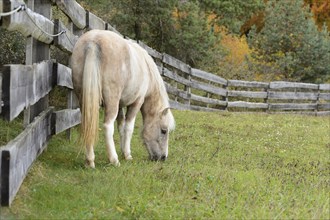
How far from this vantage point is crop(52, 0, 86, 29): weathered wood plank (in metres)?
6.13

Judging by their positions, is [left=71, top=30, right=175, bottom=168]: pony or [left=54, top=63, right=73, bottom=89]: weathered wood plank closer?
[left=71, top=30, right=175, bottom=168]: pony

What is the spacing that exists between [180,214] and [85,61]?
2068mm

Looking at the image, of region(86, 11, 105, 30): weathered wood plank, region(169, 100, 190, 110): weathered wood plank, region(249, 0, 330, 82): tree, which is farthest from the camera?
region(249, 0, 330, 82): tree

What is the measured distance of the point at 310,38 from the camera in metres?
25.3

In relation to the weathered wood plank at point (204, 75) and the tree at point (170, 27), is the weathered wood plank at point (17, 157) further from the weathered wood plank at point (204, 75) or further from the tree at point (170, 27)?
the tree at point (170, 27)

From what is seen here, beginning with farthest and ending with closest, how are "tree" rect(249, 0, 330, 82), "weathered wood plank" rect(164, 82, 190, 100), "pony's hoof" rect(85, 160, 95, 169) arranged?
"tree" rect(249, 0, 330, 82) → "weathered wood plank" rect(164, 82, 190, 100) → "pony's hoof" rect(85, 160, 95, 169)

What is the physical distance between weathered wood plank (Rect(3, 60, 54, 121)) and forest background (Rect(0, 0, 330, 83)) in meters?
12.3

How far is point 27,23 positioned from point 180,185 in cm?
204

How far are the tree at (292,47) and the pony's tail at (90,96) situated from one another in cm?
2034

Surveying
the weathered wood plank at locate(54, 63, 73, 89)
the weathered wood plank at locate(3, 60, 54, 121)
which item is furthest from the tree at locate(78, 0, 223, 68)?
the weathered wood plank at locate(3, 60, 54, 121)

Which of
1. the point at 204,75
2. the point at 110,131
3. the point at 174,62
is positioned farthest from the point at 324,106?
the point at 110,131

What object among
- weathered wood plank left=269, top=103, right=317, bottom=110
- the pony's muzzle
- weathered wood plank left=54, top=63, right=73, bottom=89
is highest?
weathered wood plank left=54, top=63, right=73, bottom=89

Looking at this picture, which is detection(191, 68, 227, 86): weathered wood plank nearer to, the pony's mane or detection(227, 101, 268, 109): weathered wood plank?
detection(227, 101, 268, 109): weathered wood plank

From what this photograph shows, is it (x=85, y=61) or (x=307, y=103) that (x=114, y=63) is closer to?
(x=85, y=61)
